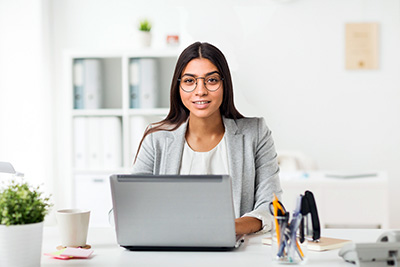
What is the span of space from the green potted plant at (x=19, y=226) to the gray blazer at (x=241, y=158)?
0.75 metres

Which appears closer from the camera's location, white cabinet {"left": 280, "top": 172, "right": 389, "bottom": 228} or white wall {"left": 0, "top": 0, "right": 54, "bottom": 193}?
white cabinet {"left": 280, "top": 172, "right": 389, "bottom": 228}

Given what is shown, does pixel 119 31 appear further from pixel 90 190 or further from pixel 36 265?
pixel 36 265

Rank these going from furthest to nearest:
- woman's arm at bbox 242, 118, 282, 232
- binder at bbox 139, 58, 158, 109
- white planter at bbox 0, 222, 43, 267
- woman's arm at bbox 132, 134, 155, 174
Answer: binder at bbox 139, 58, 158, 109 < woman's arm at bbox 132, 134, 155, 174 < woman's arm at bbox 242, 118, 282, 232 < white planter at bbox 0, 222, 43, 267

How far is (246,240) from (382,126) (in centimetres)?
251

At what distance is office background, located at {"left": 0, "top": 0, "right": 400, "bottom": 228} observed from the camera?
3.66 metres

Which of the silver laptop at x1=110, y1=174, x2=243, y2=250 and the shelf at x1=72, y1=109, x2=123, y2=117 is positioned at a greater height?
the shelf at x1=72, y1=109, x2=123, y2=117

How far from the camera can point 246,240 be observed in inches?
57.7

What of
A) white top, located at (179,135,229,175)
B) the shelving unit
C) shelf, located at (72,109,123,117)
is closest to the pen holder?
white top, located at (179,135,229,175)

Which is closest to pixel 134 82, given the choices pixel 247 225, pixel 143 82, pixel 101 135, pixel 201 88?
pixel 143 82

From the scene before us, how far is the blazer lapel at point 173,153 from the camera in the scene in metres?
1.88

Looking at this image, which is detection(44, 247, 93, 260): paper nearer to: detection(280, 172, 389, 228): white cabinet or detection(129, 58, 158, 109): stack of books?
detection(280, 172, 389, 228): white cabinet

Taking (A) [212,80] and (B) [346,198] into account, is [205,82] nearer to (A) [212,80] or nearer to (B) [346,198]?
(A) [212,80]

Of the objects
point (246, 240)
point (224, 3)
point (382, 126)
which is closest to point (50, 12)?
point (224, 3)

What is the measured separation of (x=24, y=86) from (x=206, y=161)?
7.37 feet
